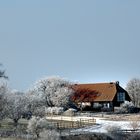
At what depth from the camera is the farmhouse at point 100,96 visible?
319 feet

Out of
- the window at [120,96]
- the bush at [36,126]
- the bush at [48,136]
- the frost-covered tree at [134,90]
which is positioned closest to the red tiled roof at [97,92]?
the window at [120,96]

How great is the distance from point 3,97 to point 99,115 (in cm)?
2676

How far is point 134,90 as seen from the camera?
123 m

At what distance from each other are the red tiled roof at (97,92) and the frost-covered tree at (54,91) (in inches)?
102

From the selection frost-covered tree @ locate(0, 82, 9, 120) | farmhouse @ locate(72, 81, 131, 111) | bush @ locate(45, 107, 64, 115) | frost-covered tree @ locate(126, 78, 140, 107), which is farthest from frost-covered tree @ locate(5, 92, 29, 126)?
frost-covered tree @ locate(126, 78, 140, 107)

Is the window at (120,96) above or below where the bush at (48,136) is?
above

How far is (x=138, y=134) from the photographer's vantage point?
179 feet

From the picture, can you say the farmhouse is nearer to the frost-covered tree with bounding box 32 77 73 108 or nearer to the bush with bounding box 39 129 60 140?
the frost-covered tree with bounding box 32 77 73 108

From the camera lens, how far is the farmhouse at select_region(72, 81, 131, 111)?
97.2m

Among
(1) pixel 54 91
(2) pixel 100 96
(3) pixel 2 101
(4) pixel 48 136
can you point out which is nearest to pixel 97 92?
(2) pixel 100 96

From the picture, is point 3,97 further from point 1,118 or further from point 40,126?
point 40,126

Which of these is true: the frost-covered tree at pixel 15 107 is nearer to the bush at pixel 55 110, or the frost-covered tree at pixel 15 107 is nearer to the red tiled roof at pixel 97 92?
the bush at pixel 55 110

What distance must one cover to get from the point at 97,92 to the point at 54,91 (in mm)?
9377

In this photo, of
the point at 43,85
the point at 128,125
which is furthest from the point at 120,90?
the point at 128,125
